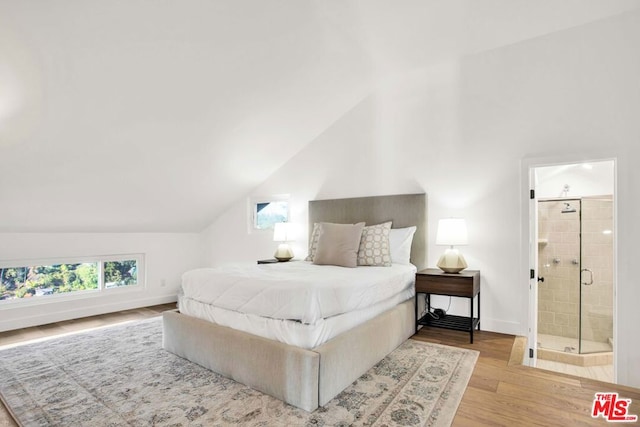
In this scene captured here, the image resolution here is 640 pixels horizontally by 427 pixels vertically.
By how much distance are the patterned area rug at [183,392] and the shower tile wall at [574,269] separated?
206cm

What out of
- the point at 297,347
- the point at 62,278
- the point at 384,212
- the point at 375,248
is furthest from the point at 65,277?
the point at 384,212

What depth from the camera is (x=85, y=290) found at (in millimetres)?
4445

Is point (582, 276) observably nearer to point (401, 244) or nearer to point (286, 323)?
point (401, 244)

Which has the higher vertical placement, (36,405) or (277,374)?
(277,374)

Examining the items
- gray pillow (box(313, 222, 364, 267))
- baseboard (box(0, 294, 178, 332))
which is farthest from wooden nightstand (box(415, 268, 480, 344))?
baseboard (box(0, 294, 178, 332))

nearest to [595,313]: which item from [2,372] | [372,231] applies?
[372,231]

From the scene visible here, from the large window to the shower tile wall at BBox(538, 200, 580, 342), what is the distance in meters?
5.55

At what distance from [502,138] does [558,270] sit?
2.00 m

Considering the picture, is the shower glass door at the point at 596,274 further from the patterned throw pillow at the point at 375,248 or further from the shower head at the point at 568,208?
the patterned throw pillow at the point at 375,248

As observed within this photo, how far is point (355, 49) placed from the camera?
3.49 m

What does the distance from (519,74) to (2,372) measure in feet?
17.0

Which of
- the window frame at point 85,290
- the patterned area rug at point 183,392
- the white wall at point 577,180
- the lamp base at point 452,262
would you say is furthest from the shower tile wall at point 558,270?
the window frame at point 85,290

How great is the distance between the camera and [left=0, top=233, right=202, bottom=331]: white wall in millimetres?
3801

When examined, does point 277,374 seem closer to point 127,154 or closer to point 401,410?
point 401,410
